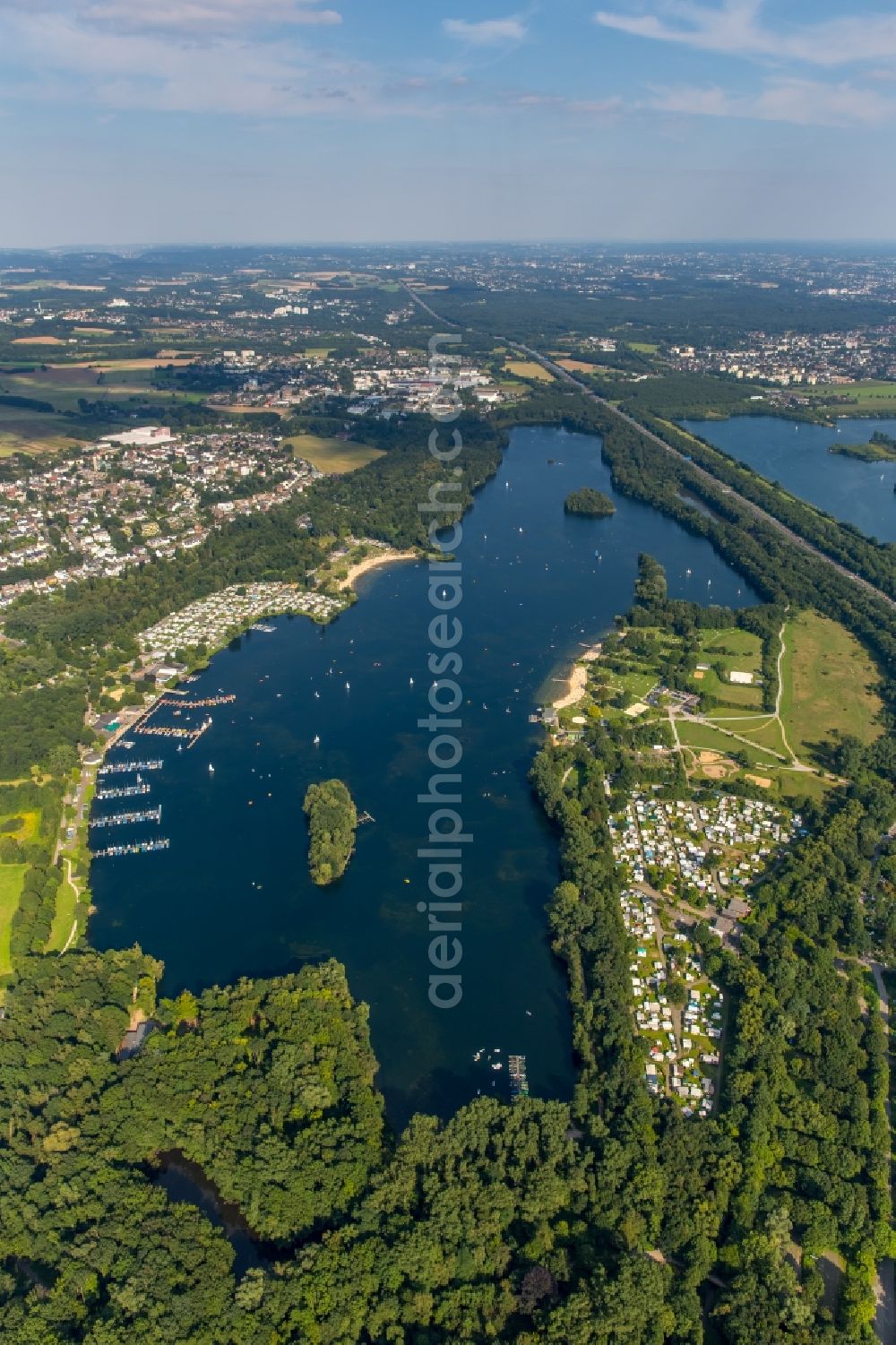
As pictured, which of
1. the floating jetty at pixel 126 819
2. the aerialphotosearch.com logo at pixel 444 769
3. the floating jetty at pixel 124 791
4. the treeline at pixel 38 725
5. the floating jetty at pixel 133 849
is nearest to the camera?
the aerialphotosearch.com logo at pixel 444 769

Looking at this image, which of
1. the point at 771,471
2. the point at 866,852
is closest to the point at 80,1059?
the point at 866,852

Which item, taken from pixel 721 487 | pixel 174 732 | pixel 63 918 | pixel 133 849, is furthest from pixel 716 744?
pixel 721 487

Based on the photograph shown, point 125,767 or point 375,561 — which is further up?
point 375,561

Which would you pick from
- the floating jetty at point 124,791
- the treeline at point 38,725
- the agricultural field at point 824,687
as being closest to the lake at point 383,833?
the floating jetty at point 124,791

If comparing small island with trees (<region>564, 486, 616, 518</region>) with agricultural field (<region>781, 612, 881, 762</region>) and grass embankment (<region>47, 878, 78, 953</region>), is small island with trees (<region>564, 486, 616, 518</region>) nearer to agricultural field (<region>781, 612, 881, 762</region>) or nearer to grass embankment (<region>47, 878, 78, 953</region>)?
agricultural field (<region>781, 612, 881, 762</region>)

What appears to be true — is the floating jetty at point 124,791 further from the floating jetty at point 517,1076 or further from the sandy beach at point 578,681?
the sandy beach at point 578,681

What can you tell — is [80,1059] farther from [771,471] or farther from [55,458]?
[771,471]

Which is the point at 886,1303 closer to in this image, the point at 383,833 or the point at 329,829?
the point at 383,833
